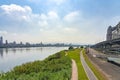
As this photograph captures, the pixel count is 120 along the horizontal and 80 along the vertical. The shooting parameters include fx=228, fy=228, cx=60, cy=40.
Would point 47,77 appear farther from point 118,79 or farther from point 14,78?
point 118,79

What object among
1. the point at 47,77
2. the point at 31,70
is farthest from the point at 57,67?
the point at 47,77

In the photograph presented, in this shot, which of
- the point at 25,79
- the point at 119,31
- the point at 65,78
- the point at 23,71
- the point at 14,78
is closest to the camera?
the point at 65,78

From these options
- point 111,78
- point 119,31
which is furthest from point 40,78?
point 119,31

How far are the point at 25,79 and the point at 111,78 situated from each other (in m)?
12.0

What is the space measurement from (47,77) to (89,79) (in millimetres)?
5700

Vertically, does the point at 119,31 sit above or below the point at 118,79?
above

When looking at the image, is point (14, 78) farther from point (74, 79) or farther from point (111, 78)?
point (111, 78)

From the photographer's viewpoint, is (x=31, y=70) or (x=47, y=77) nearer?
(x=47, y=77)

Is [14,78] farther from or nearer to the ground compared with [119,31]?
nearer to the ground

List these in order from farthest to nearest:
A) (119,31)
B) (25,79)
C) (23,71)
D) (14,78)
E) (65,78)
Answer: (119,31) < (23,71) < (14,78) < (25,79) < (65,78)

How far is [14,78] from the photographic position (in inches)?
1262

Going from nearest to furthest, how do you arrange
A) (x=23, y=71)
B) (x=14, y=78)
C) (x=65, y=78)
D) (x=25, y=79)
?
(x=65, y=78)
(x=25, y=79)
(x=14, y=78)
(x=23, y=71)

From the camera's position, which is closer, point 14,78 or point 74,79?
point 74,79

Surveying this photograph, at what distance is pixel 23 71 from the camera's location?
1594 inches
